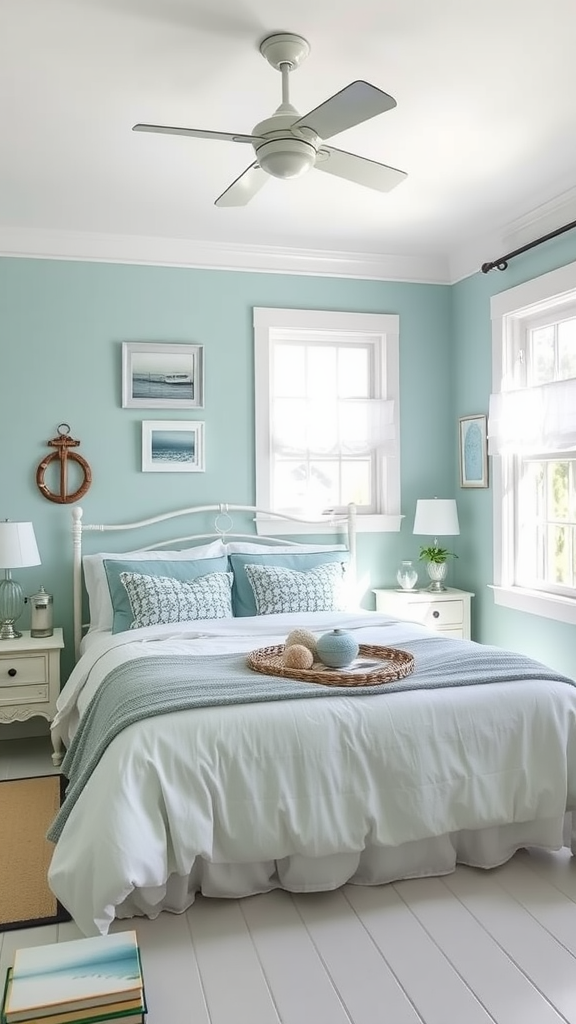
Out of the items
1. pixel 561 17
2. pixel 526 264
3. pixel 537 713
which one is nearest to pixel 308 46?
pixel 561 17

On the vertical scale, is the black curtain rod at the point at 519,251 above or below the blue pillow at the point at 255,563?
above

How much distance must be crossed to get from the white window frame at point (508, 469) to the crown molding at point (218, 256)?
2.18 feet

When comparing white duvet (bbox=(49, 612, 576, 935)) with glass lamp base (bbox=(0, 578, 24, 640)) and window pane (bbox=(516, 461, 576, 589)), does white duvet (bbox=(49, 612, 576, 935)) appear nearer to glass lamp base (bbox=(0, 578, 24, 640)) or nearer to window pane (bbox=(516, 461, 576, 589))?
window pane (bbox=(516, 461, 576, 589))

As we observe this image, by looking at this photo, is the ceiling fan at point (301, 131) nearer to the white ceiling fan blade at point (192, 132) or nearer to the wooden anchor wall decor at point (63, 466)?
the white ceiling fan blade at point (192, 132)

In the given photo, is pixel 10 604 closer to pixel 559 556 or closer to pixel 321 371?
pixel 321 371

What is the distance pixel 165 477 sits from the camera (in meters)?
4.58

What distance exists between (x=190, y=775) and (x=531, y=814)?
1.13m

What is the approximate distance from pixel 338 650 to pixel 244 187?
1.68 meters

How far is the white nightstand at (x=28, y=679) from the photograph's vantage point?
153 inches

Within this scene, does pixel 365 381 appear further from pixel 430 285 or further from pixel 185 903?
pixel 185 903

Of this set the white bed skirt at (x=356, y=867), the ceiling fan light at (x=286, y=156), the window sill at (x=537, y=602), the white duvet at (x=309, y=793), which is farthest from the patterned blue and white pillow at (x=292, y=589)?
the ceiling fan light at (x=286, y=156)

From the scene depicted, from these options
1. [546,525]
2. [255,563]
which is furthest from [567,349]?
[255,563]

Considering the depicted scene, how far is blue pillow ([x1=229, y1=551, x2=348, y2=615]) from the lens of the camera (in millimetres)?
4176

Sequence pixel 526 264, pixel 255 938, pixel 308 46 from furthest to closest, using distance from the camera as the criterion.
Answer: pixel 526 264, pixel 308 46, pixel 255 938
